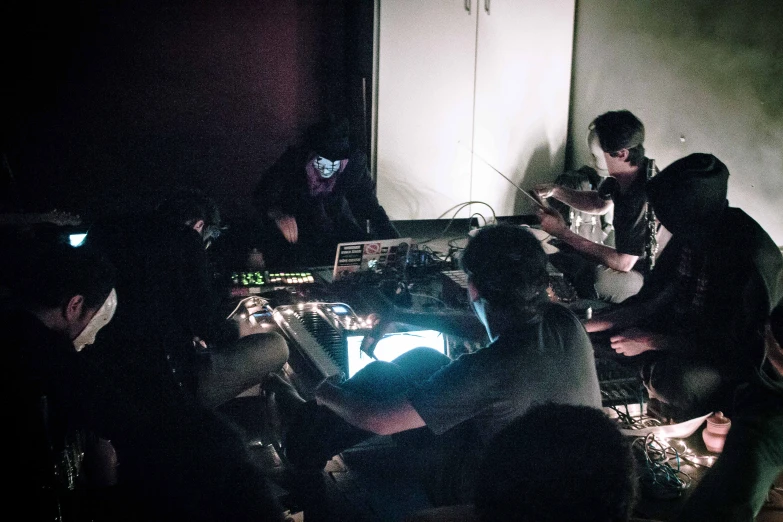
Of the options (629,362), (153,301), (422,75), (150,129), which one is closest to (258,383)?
(153,301)

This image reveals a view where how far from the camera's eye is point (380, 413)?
5.52ft

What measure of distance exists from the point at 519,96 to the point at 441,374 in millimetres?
4472

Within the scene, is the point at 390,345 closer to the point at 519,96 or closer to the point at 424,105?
the point at 424,105

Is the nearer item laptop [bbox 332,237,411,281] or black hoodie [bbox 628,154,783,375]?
black hoodie [bbox 628,154,783,375]

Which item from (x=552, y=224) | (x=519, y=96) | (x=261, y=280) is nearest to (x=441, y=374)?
(x=261, y=280)

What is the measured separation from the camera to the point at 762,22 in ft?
13.2

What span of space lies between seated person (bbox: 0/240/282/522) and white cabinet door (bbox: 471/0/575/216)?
412 cm

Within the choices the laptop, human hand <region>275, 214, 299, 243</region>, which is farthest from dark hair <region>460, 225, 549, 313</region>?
Result: human hand <region>275, 214, 299, 243</region>

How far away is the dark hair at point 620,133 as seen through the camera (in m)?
3.32

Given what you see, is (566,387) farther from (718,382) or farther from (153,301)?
(153,301)

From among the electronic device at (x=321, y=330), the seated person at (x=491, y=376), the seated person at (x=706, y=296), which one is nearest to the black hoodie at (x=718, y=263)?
the seated person at (x=706, y=296)

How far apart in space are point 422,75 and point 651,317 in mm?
3090

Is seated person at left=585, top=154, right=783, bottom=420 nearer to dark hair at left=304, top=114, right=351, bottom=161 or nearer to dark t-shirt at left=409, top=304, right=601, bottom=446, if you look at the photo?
dark t-shirt at left=409, top=304, right=601, bottom=446

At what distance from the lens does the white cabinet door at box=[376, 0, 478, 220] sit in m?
5.20
